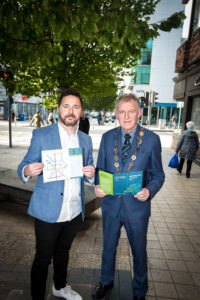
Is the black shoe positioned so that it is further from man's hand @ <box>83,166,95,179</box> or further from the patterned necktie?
the patterned necktie

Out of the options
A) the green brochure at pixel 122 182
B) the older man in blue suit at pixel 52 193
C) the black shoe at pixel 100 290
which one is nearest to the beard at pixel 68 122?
the older man in blue suit at pixel 52 193

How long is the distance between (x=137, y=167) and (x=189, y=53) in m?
11.4

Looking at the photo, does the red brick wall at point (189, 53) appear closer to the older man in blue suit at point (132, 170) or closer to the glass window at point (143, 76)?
the older man in blue suit at point (132, 170)

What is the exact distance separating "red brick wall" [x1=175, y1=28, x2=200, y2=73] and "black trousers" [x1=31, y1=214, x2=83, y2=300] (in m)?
10.2

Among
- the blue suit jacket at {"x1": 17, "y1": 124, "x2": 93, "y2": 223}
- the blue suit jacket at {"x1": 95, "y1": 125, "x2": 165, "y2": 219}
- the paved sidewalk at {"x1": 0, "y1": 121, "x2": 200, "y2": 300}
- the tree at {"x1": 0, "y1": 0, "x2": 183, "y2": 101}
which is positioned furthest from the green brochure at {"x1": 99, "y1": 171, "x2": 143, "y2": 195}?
the tree at {"x1": 0, "y1": 0, "x2": 183, "y2": 101}

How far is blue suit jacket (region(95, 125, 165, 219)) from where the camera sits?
2.26m

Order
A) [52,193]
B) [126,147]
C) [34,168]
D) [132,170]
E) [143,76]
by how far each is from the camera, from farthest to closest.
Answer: [143,76], [126,147], [132,170], [52,193], [34,168]

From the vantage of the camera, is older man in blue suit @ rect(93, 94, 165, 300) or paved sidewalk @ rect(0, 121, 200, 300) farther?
paved sidewalk @ rect(0, 121, 200, 300)

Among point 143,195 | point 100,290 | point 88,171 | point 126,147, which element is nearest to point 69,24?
point 126,147

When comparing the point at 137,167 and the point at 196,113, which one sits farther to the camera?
the point at 196,113

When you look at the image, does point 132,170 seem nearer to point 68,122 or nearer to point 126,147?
point 126,147

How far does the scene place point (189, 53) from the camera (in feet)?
37.6

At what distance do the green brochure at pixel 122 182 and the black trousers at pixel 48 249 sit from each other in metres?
0.58

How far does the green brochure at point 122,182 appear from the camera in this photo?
6.53ft
